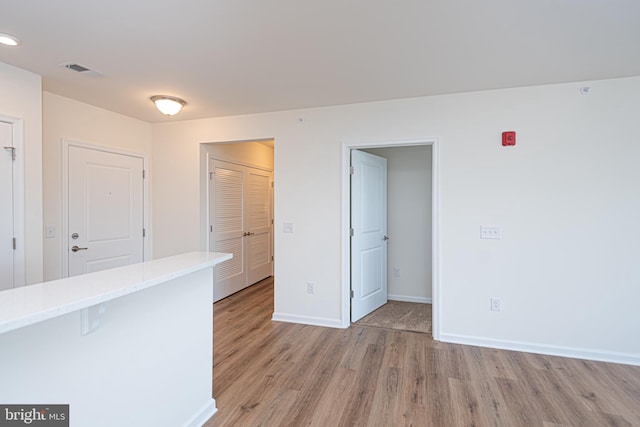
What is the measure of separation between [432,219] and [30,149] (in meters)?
3.70

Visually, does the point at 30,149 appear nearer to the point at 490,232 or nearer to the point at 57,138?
the point at 57,138

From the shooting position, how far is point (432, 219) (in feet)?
11.0

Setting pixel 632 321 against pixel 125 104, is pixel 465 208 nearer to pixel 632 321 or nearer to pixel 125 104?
pixel 632 321

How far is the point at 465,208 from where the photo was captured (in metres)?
3.19

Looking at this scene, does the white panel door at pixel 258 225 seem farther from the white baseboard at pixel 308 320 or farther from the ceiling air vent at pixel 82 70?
the ceiling air vent at pixel 82 70

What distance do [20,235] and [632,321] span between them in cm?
522

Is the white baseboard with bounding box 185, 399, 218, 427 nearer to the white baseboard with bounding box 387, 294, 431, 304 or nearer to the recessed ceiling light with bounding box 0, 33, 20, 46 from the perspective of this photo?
the recessed ceiling light with bounding box 0, 33, 20, 46

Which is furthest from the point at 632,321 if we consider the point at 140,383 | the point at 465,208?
the point at 140,383

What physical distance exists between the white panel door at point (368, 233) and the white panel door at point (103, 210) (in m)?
2.74

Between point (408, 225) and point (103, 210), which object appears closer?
point (103, 210)

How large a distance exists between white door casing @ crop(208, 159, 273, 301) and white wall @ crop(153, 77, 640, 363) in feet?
4.60

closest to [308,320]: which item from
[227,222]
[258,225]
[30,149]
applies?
[227,222]

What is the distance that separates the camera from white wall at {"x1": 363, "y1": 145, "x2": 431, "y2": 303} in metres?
4.49

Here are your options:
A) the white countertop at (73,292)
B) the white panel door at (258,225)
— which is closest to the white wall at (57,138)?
the white panel door at (258,225)
